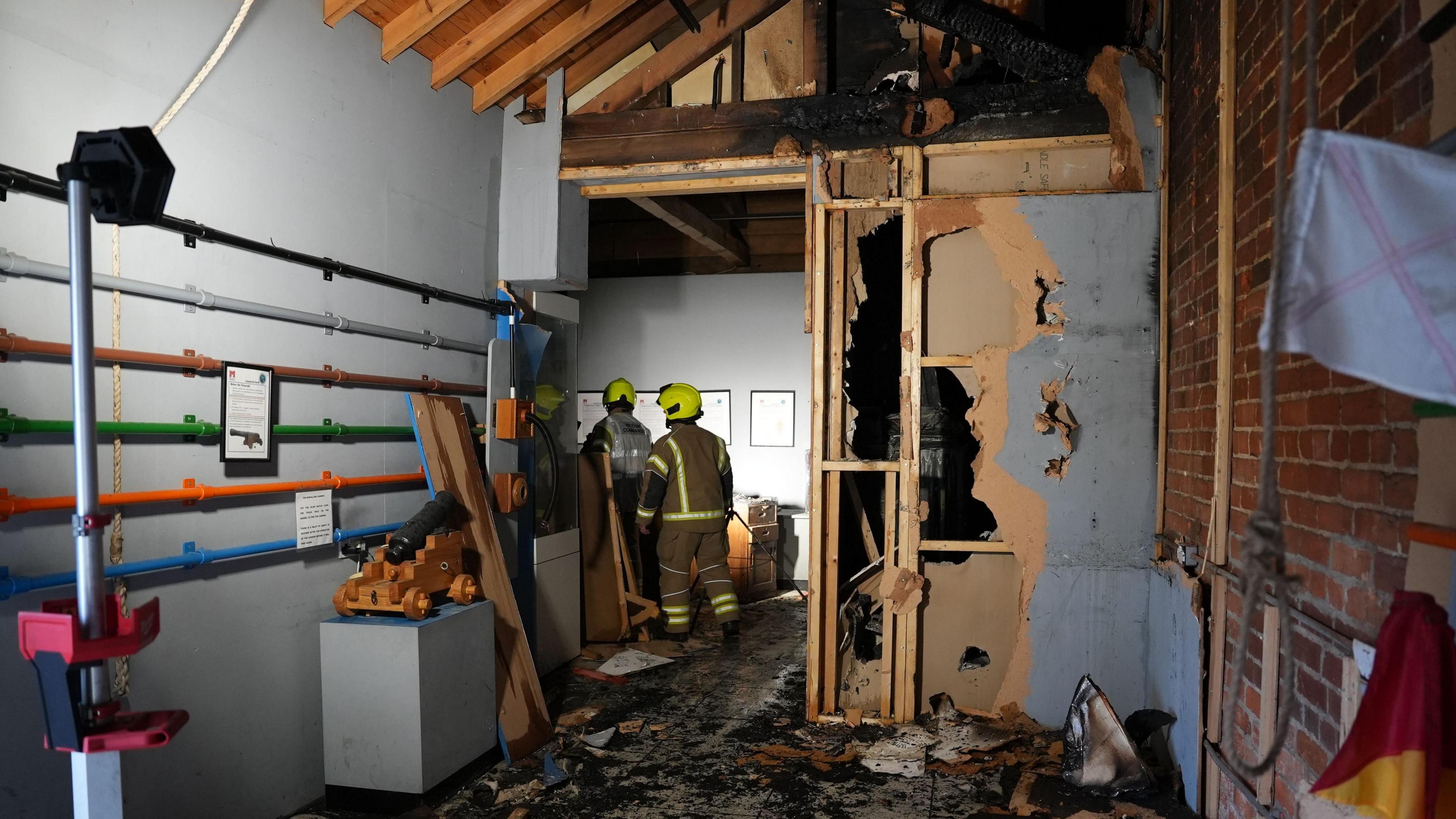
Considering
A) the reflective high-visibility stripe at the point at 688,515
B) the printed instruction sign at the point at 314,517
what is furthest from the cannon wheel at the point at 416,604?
the reflective high-visibility stripe at the point at 688,515

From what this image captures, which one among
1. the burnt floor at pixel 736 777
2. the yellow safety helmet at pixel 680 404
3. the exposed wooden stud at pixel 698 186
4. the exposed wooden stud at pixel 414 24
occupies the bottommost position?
the burnt floor at pixel 736 777

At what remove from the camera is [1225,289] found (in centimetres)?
264

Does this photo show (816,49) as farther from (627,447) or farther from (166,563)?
(166,563)

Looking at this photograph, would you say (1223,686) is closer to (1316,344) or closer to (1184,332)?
(1184,332)

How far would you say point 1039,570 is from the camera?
12.7 ft

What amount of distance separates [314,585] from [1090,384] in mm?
3297

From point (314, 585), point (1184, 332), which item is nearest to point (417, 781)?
point (314, 585)

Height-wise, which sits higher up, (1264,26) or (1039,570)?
(1264,26)

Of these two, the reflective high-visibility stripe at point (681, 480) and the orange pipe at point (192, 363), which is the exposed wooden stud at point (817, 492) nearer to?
the reflective high-visibility stripe at point (681, 480)

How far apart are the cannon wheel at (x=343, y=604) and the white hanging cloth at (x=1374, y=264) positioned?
307 centimetres

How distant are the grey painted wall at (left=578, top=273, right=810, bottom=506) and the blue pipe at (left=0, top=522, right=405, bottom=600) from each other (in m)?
4.22

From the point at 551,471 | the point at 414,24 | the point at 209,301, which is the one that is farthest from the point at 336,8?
the point at 551,471

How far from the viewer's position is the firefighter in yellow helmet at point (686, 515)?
5.49 metres

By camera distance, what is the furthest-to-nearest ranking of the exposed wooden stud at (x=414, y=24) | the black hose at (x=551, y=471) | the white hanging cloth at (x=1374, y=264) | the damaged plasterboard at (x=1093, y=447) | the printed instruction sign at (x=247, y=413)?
the black hose at (x=551, y=471)
the damaged plasterboard at (x=1093, y=447)
the exposed wooden stud at (x=414, y=24)
the printed instruction sign at (x=247, y=413)
the white hanging cloth at (x=1374, y=264)
